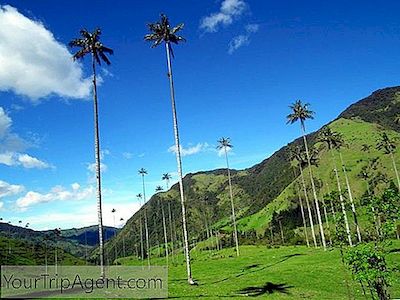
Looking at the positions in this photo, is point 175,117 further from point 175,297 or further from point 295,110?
point 295,110

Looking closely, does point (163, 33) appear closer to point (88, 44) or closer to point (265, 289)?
point (88, 44)

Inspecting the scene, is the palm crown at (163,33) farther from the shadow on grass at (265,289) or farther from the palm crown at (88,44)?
the shadow on grass at (265,289)

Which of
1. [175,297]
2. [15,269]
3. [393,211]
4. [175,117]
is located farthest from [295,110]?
[15,269]

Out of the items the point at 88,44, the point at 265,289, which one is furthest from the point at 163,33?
the point at 265,289

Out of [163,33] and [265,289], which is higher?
[163,33]

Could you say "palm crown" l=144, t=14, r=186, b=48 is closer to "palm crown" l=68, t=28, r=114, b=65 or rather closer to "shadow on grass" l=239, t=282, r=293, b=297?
"palm crown" l=68, t=28, r=114, b=65

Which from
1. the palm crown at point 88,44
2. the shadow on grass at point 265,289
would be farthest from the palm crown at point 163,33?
the shadow on grass at point 265,289

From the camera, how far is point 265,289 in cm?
4297

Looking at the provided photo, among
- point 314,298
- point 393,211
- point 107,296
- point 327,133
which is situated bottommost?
point 314,298

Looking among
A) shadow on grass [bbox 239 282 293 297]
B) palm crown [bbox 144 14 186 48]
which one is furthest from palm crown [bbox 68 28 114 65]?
shadow on grass [bbox 239 282 293 297]

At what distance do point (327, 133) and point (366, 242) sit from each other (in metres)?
78.3

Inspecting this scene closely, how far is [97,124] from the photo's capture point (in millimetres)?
47406

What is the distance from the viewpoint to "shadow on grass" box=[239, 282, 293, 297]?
133 ft

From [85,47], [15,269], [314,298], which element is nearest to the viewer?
[314,298]
